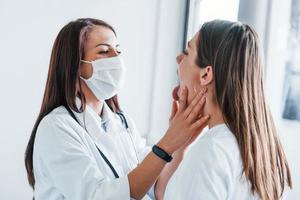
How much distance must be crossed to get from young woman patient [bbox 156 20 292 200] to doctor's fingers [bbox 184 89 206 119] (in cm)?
3

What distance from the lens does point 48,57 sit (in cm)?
241

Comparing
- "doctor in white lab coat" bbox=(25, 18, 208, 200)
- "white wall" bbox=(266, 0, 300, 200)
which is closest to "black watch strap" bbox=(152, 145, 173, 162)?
"doctor in white lab coat" bbox=(25, 18, 208, 200)

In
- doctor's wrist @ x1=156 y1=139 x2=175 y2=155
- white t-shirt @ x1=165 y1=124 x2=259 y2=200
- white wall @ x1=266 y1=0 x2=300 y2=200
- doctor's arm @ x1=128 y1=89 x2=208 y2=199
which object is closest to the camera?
white t-shirt @ x1=165 y1=124 x2=259 y2=200

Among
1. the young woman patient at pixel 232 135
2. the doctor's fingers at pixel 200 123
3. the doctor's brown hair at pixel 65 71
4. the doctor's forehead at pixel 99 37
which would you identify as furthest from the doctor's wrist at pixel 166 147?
the doctor's forehead at pixel 99 37

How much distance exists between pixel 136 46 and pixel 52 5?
2.02 ft

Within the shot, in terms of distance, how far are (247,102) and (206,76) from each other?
146mm

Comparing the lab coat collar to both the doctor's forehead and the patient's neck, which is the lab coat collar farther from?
the patient's neck

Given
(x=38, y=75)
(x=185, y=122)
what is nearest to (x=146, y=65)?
(x=38, y=75)

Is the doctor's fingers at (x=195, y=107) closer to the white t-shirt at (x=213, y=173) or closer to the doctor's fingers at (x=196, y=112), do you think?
the doctor's fingers at (x=196, y=112)

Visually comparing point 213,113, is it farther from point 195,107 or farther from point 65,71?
point 65,71

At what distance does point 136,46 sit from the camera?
8.70 ft

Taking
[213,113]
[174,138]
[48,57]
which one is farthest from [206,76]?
[48,57]

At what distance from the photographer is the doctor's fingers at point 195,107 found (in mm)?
1181

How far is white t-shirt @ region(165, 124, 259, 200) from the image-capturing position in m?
0.97
